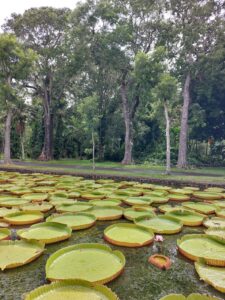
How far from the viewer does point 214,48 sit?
16375mm

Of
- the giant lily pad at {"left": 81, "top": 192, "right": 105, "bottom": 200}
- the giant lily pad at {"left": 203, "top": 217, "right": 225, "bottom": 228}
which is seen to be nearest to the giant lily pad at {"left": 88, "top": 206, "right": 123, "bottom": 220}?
the giant lily pad at {"left": 81, "top": 192, "right": 105, "bottom": 200}

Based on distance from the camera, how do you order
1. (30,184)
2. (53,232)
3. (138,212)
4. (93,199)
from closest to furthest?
(53,232) < (138,212) < (93,199) < (30,184)

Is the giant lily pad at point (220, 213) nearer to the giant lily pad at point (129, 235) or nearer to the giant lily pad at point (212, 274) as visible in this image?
the giant lily pad at point (129, 235)

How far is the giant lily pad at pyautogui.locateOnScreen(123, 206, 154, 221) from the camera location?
507 centimetres

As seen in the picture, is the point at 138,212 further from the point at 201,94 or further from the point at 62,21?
the point at 62,21

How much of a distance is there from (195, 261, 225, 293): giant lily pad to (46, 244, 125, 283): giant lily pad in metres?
0.93

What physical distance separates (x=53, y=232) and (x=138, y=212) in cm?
204

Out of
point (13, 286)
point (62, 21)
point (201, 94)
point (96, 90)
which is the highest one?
point (62, 21)

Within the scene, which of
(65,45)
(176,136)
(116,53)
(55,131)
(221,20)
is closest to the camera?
(221,20)

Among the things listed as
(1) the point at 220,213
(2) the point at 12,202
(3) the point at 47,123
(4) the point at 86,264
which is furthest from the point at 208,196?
(3) the point at 47,123

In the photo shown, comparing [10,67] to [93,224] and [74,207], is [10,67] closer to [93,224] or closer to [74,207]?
[74,207]

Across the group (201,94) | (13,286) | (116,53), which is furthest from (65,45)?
(13,286)

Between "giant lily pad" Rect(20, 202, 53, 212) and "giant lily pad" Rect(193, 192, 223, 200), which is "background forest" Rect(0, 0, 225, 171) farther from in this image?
"giant lily pad" Rect(20, 202, 53, 212)

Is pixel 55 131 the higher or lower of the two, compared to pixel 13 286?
higher
